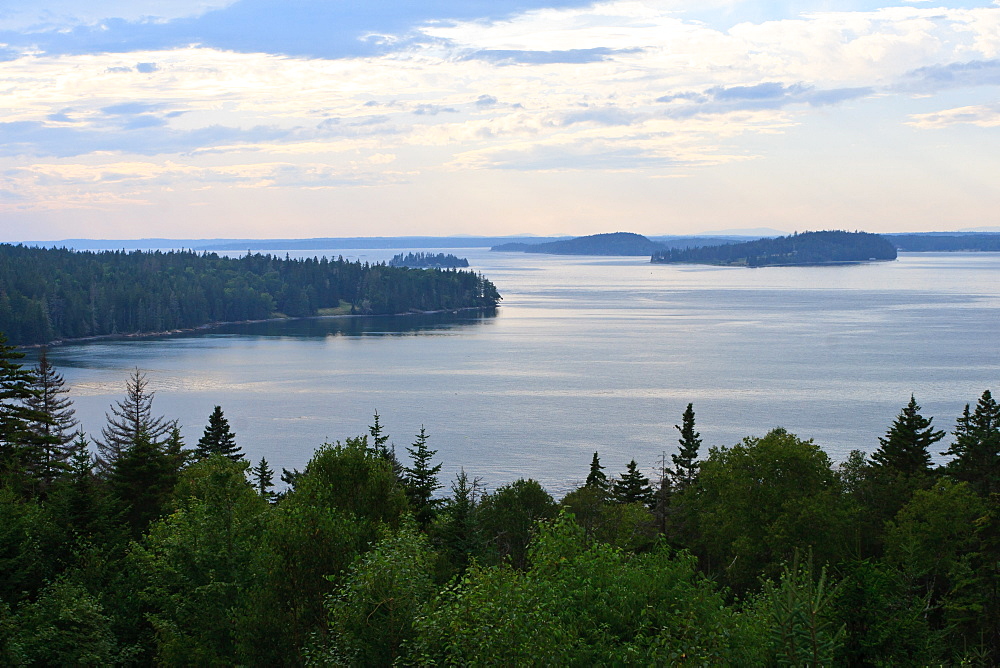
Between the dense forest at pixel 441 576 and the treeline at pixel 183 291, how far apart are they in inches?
3997

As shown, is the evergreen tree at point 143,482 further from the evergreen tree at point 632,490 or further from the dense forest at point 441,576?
the evergreen tree at point 632,490

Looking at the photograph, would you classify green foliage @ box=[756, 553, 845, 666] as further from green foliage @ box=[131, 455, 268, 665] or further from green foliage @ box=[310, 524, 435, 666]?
green foliage @ box=[131, 455, 268, 665]

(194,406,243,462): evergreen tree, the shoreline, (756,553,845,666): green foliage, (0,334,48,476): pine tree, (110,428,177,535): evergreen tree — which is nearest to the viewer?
(756,553,845,666): green foliage

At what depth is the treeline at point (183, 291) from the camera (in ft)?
402

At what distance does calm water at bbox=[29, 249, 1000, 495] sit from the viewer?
58062mm

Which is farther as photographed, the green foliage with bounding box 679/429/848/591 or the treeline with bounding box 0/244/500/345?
the treeline with bounding box 0/244/500/345

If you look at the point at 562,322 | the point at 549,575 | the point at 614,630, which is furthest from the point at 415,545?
the point at 562,322

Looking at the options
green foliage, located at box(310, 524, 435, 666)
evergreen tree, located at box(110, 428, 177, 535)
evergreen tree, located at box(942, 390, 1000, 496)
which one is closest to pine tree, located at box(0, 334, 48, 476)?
evergreen tree, located at box(110, 428, 177, 535)

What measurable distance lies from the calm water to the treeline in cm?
875

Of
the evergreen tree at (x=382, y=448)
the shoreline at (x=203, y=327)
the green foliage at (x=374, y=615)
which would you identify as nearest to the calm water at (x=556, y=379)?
the shoreline at (x=203, y=327)

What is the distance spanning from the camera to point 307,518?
49.5 ft

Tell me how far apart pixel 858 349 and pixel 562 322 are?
46099 millimetres

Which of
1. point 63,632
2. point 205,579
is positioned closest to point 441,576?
point 205,579

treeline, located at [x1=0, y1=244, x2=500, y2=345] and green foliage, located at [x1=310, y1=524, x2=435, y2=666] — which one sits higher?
treeline, located at [x1=0, y1=244, x2=500, y2=345]
